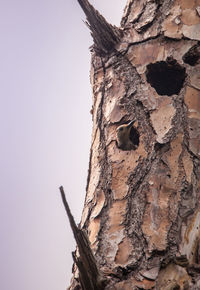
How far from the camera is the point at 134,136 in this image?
248 cm

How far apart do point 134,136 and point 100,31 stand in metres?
0.87

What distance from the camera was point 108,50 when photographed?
2760mm

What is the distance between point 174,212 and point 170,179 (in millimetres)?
211

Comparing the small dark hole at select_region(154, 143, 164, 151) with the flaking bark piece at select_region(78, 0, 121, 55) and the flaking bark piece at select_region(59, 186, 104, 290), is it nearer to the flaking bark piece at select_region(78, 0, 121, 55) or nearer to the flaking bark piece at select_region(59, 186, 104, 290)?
the flaking bark piece at select_region(59, 186, 104, 290)

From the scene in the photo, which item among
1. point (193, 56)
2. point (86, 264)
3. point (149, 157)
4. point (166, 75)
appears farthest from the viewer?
point (166, 75)

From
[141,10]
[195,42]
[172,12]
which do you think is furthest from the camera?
[141,10]

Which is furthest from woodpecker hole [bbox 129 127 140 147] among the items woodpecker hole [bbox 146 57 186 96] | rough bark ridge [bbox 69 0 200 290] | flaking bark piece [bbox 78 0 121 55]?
flaking bark piece [bbox 78 0 121 55]

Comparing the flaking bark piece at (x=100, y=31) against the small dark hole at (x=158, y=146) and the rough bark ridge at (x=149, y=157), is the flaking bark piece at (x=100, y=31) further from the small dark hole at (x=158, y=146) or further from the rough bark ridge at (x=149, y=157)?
the small dark hole at (x=158, y=146)

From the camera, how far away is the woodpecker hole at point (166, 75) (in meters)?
2.51

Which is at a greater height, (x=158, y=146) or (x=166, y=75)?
(x=166, y=75)

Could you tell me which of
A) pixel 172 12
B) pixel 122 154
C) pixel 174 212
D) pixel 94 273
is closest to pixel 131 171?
pixel 122 154

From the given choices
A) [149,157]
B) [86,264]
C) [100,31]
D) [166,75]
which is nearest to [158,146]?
[149,157]

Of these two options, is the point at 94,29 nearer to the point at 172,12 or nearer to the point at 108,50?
the point at 108,50

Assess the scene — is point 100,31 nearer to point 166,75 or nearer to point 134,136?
point 166,75
